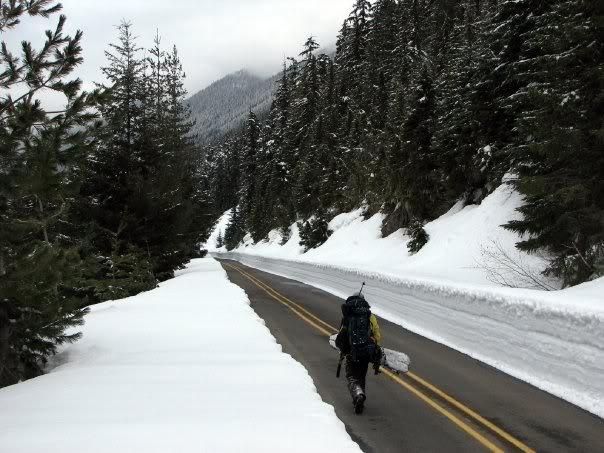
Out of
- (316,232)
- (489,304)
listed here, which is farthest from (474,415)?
(316,232)

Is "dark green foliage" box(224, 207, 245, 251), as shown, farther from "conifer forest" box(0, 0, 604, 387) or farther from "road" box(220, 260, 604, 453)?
"road" box(220, 260, 604, 453)

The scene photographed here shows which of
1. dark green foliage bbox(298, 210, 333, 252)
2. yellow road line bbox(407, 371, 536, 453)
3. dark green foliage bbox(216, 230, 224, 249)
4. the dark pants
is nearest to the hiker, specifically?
the dark pants

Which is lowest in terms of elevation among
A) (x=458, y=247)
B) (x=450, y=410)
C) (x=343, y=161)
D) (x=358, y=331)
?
(x=450, y=410)

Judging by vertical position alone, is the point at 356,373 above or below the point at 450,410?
above

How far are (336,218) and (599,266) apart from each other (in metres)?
37.0

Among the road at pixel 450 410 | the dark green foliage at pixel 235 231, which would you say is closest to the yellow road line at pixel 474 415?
the road at pixel 450 410

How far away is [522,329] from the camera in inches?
368

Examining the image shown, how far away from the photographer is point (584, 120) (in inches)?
522

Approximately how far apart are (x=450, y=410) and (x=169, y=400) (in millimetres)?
3981

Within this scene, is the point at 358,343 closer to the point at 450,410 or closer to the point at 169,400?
the point at 450,410

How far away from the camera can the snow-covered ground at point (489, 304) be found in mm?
7797

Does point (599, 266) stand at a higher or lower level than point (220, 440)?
higher

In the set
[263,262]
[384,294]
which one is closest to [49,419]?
[384,294]

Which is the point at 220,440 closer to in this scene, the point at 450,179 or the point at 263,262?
the point at 450,179
